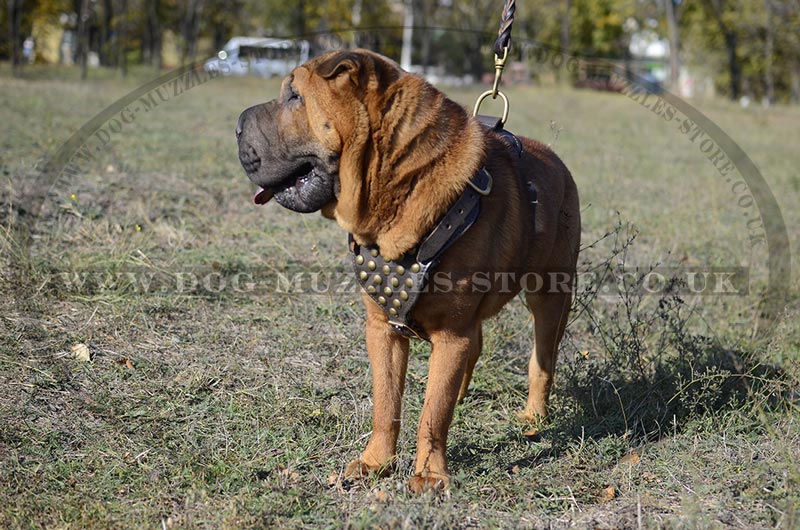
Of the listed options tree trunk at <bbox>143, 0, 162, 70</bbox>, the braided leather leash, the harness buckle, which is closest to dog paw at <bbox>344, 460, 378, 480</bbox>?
the harness buckle

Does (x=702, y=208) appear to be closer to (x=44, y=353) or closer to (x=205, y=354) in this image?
(x=205, y=354)

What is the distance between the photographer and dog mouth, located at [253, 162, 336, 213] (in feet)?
10.3

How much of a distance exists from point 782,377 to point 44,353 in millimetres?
4262

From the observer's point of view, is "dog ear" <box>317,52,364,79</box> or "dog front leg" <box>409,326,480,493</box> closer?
"dog ear" <box>317,52,364,79</box>

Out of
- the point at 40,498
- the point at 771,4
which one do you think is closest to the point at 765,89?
the point at 771,4

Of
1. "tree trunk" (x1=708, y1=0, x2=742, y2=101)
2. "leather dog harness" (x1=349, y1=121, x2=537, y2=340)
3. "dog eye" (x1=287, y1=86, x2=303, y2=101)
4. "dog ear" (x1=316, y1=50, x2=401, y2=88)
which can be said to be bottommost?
"leather dog harness" (x1=349, y1=121, x2=537, y2=340)

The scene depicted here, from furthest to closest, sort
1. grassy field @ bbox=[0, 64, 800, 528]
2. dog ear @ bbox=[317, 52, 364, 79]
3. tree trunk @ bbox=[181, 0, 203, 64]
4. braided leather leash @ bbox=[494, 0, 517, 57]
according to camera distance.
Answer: tree trunk @ bbox=[181, 0, 203, 64] < braided leather leash @ bbox=[494, 0, 517, 57] < grassy field @ bbox=[0, 64, 800, 528] < dog ear @ bbox=[317, 52, 364, 79]

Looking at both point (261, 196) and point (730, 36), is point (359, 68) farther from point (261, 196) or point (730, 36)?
point (730, 36)

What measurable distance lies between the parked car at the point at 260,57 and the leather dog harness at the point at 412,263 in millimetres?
12354

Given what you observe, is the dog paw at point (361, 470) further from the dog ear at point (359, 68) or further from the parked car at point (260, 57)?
the parked car at point (260, 57)

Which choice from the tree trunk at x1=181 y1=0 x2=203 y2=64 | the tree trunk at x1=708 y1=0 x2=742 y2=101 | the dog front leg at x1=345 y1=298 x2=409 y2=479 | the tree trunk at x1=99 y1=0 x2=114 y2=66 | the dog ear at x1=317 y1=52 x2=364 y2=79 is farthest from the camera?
the tree trunk at x1=708 y1=0 x2=742 y2=101

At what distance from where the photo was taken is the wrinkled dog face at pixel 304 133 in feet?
9.93

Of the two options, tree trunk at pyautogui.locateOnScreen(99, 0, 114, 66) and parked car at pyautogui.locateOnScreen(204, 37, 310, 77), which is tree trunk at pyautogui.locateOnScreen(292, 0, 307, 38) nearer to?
parked car at pyautogui.locateOnScreen(204, 37, 310, 77)

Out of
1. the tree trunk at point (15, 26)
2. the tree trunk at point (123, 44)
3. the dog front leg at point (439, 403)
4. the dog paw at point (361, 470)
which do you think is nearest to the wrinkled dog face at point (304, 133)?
the dog front leg at point (439, 403)
